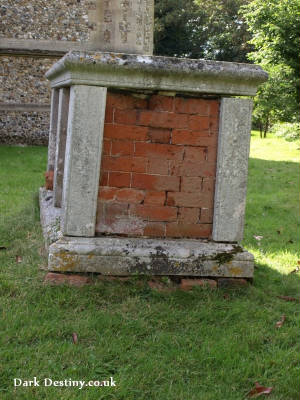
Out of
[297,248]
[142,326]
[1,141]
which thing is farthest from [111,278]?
[1,141]

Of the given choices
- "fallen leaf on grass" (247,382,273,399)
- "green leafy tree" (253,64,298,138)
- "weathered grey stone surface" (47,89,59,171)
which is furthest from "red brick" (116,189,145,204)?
"green leafy tree" (253,64,298,138)

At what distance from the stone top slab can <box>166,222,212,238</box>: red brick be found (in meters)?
1.06

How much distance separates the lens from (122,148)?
3.49m

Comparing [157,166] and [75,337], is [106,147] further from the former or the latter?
[75,337]

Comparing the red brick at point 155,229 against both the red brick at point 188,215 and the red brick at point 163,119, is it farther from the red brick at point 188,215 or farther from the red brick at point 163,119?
the red brick at point 163,119

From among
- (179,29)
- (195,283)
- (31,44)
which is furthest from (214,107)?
(179,29)

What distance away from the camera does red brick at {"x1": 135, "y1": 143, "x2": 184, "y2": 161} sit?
351 centimetres

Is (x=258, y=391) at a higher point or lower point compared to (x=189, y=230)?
lower

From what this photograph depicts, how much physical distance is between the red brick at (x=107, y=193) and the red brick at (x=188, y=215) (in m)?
0.55

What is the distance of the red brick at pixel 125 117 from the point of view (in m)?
3.46

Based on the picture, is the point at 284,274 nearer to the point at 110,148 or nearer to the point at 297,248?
the point at 297,248

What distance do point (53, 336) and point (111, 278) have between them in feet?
2.55

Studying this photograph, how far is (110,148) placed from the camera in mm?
3480

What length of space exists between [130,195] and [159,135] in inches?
20.6
